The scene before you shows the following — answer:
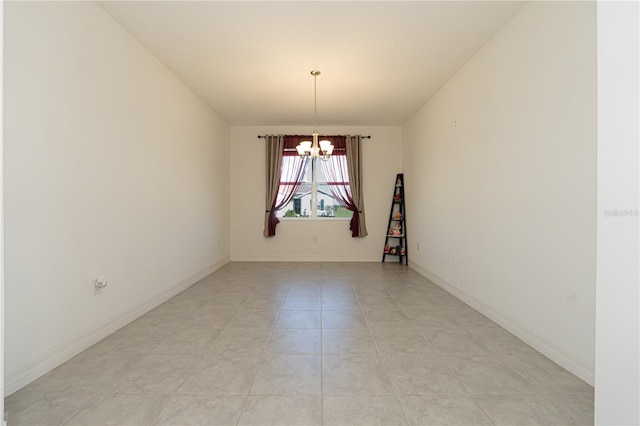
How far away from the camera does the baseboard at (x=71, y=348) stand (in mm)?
1776

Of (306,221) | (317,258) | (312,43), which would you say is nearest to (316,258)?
(317,258)

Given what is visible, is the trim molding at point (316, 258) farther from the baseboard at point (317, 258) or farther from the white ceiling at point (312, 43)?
the white ceiling at point (312, 43)

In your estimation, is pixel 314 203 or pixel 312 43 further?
pixel 314 203

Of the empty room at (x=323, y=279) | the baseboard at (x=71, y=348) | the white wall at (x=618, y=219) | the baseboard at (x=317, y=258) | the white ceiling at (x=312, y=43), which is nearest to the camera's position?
the white wall at (x=618, y=219)

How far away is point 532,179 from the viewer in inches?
94.2

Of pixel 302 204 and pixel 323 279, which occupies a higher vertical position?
pixel 302 204

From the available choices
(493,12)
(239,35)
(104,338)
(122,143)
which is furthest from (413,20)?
(104,338)

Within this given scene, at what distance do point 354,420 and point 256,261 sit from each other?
4984 mm

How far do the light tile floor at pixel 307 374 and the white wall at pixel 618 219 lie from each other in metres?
0.76

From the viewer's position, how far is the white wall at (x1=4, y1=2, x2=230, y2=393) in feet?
6.01

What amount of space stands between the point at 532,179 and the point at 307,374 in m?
2.17

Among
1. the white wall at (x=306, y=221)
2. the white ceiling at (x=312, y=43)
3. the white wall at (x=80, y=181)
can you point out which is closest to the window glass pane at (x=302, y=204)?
the white wall at (x=306, y=221)

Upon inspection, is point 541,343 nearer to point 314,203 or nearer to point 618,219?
point 618,219

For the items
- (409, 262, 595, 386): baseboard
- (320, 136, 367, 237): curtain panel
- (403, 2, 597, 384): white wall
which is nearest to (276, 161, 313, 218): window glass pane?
(320, 136, 367, 237): curtain panel
